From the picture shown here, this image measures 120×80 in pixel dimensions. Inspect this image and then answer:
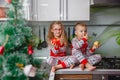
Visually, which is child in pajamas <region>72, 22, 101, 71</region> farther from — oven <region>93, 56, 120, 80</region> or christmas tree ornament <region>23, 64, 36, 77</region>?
christmas tree ornament <region>23, 64, 36, 77</region>

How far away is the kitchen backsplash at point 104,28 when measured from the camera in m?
2.51

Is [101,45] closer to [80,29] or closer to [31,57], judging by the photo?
[80,29]

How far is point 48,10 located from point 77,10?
26 centimetres

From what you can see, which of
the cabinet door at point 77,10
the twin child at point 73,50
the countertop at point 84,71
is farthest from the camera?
the cabinet door at point 77,10

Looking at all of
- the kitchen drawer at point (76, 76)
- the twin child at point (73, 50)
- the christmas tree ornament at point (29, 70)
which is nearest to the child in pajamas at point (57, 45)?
the twin child at point (73, 50)

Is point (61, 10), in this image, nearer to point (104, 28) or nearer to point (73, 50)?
point (73, 50)

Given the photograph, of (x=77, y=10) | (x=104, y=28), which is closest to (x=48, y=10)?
(x=77, y=10)

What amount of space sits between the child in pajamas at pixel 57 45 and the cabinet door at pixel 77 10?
0.53 feet

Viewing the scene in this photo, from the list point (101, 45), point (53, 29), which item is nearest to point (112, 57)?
point (101, 45)

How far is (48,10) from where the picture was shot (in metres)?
Result: 2.32

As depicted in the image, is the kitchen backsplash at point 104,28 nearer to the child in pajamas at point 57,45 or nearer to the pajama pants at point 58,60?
the child in pajamas at point 57,45

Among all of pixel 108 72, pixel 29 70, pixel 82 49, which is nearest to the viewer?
pixel 29 70

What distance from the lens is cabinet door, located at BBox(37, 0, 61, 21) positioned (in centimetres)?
231

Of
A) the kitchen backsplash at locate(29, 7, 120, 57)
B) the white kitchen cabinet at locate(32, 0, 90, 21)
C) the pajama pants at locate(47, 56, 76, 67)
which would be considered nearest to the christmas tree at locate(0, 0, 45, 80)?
the pajama pants at locate(47, 56, 76, 67)
